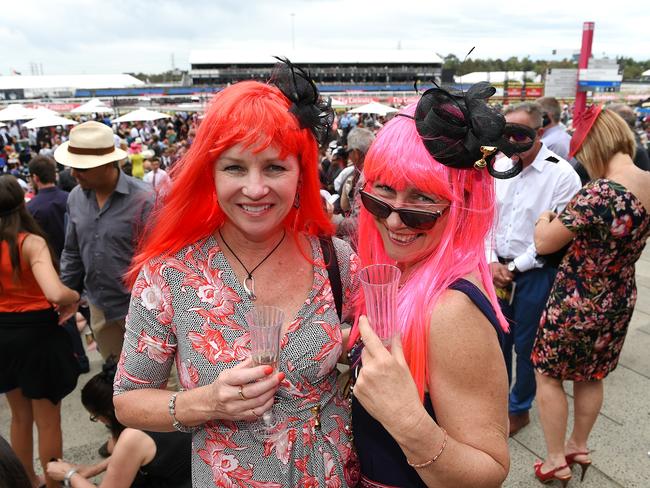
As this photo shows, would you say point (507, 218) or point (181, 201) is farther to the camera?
point (507, 218)

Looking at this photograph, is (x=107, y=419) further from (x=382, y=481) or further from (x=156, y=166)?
(x=156, y=166)

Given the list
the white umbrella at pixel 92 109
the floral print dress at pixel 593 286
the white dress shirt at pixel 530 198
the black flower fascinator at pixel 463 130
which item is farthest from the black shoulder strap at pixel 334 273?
the white umbrella at pixel 92 109

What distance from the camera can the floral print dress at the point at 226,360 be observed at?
4.69 feet

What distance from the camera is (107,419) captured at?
289 cm

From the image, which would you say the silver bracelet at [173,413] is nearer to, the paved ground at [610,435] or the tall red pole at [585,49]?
the paved ground at [610,435]

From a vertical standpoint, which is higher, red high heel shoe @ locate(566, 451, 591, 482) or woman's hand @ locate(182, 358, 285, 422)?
woman's hand @ locate(182, 358, 285, 422)

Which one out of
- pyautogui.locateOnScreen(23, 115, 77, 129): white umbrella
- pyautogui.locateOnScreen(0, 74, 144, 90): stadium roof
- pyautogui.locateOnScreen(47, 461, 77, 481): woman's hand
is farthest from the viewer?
pyautogui.locateOnScreen(0, 74, 144, 90): stadium roof

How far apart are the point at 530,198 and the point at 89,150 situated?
3.20 m

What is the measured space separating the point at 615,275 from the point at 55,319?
10.8ft

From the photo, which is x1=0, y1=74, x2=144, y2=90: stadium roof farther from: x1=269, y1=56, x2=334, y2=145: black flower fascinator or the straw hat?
x1=269, y1=56, x2=334, y2=145: black flower fascinator

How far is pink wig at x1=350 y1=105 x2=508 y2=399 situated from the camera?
50.8 inches

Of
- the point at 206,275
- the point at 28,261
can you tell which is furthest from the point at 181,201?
the point at 28,261

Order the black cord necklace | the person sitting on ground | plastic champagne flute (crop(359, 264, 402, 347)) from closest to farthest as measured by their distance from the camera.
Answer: plastic champagne flute (crop(359, 264, 402, 347)) < the black cord necklace < the person sitting on ground

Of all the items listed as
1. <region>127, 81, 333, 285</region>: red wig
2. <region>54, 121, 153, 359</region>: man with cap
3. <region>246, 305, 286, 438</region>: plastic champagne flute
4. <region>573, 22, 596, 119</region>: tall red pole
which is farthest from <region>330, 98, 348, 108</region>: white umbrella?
<region>246, 305, 286, 438</region>: plastic champagne flute
